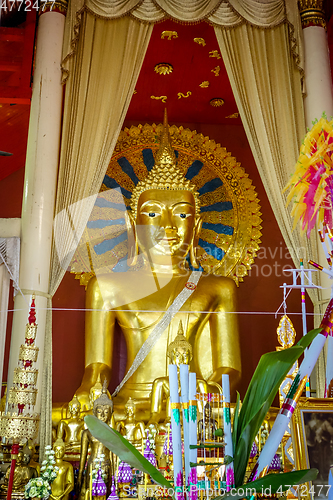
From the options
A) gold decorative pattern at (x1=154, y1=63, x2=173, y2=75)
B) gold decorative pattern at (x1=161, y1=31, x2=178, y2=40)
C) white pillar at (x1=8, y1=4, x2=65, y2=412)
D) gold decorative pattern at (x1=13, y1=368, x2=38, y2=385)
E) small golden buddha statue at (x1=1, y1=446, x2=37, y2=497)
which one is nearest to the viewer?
gold decorative pattern at (x1=13, y1=368, x2=38, y2=385)

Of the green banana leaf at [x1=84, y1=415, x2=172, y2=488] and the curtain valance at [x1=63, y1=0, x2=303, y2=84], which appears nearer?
the green banana leaf at [x1=84, y1=415, x2=172, y2=488]

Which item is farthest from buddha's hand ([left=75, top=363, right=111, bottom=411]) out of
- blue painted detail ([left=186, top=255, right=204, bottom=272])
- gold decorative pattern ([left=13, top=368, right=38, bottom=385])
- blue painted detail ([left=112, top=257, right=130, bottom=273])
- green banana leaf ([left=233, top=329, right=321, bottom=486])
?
green banana leaf ([left=233, top=329, right=321, bottom=486])

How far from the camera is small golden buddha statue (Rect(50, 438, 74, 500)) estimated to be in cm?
271

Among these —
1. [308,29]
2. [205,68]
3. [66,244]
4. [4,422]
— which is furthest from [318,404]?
[205,68]

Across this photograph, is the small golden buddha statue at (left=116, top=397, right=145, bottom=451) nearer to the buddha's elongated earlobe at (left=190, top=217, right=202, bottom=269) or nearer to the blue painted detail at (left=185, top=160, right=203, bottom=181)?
the buddha's elongated earlobe at (left=190, top=217, right=202, bottom=269)

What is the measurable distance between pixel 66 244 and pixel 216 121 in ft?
7.52

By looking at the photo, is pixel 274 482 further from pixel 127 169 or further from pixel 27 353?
pixel 127 169

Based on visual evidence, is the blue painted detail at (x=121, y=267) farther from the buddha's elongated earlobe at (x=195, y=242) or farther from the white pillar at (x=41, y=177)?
the white pillar at (x=41, y=177)

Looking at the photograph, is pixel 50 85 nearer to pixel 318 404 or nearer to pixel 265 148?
pixel 265 148

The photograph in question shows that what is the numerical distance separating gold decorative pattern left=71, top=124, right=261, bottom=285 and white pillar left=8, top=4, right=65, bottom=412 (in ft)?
3.41

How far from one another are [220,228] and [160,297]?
88 centimetres

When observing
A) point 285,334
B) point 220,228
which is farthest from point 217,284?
point 285,334

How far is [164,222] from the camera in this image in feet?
14.2

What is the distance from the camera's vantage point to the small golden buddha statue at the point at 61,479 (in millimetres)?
2711
